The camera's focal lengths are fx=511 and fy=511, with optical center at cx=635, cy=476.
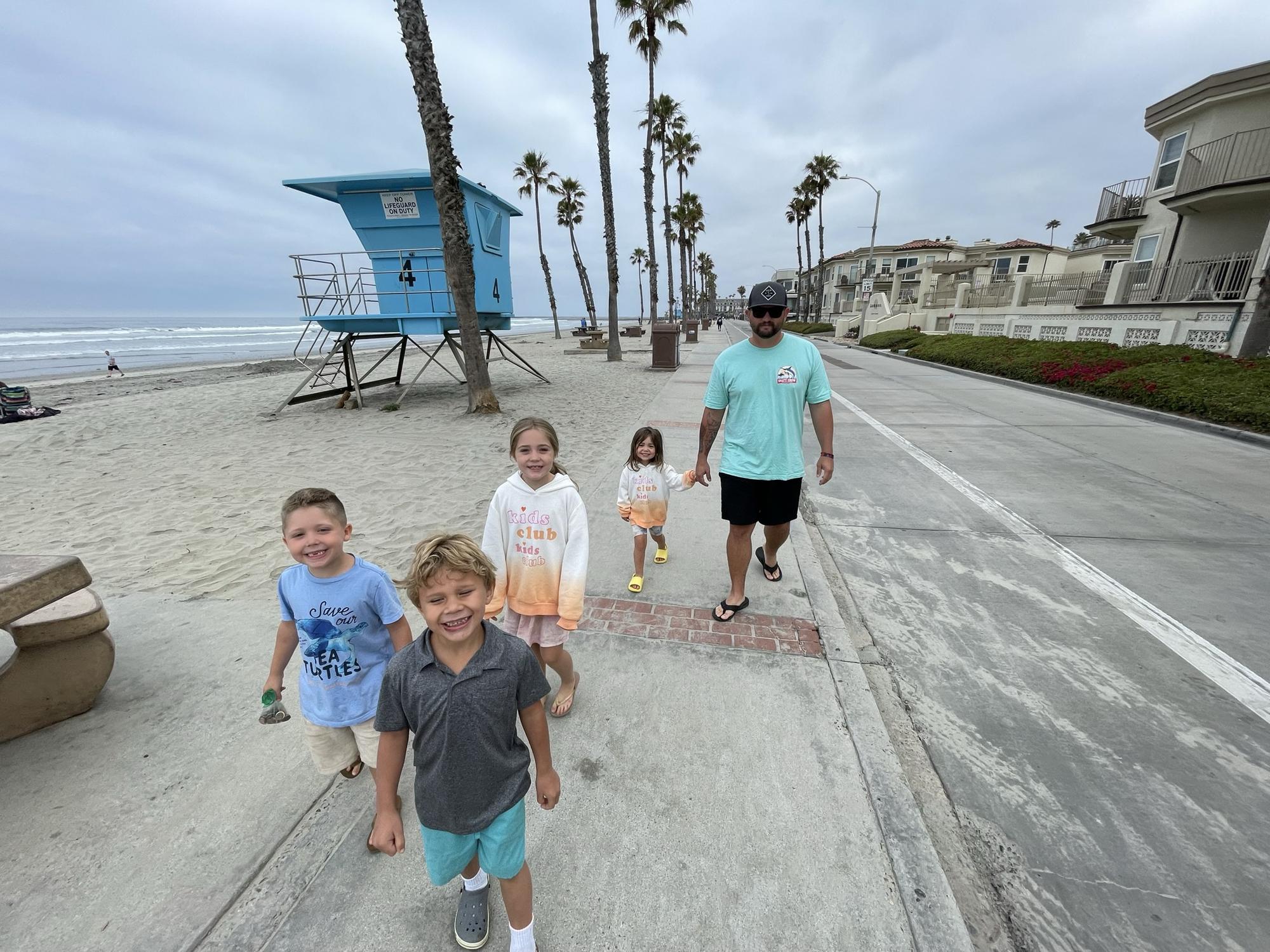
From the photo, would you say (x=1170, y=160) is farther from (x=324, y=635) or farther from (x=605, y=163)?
(x=324, y=635)

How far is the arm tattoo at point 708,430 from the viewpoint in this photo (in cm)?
333

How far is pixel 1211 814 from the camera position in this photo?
2.06 meters

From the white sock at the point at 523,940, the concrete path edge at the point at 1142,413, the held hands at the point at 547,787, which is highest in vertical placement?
the held hands at the point at 547,787

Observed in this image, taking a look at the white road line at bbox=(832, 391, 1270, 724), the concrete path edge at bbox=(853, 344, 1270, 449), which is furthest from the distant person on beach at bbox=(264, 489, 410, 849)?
the concrete path edge at bbox=(853, 344, 1270, 449)

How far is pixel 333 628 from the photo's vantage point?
6.16 ft

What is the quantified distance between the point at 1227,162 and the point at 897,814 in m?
24.1

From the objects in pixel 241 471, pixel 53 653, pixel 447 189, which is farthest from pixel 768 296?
pixel 447 189

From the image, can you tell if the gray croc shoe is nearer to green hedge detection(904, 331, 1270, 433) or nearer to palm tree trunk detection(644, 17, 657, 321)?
green hedge detection(904, 331, 1270, 433)

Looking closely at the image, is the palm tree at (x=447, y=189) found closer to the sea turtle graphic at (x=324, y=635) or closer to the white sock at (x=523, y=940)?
the sea turtle graphic at (x=324, y=635)

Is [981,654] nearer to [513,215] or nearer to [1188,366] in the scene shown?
[1188,366]

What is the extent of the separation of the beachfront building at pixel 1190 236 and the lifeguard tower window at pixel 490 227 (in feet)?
56.6

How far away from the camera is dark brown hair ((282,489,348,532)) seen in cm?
176

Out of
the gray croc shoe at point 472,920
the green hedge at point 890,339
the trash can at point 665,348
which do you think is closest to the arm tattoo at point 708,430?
the gray croc shoe at point 472,920

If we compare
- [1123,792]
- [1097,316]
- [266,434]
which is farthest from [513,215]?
[1097,316]
